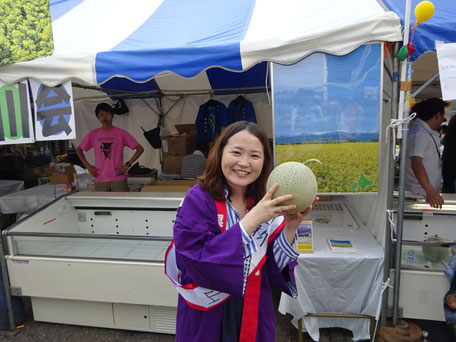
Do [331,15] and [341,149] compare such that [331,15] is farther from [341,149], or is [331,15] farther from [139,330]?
[139,330]

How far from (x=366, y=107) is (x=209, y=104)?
4.24m

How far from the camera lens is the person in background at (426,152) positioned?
2551mm

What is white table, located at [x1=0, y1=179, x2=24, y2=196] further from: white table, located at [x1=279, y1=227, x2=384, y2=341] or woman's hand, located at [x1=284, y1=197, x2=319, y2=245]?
woman's hand, located at [x1=284, y1=197, x2=319, y2=245]

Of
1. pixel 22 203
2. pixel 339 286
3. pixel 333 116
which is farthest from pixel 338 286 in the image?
pixel 22 203

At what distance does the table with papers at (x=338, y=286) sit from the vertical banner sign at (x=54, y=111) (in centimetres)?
232

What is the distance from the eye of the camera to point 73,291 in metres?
2.67

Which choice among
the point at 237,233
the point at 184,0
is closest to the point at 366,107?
the point at 237,233

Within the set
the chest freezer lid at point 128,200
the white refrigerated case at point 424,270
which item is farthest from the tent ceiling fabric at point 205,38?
the white refrigerated case at point 424,270

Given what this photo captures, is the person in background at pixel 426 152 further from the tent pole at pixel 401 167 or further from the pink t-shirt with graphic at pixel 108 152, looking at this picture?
the pink t-shirt with graphic at pixel 108 152

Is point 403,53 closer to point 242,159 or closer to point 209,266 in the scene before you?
point 242,159

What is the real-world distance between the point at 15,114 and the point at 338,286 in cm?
322

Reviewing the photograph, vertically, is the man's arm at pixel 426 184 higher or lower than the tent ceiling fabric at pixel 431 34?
lower

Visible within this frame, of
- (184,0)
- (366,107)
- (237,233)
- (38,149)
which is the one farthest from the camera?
(38,149)

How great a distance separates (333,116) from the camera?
2330mm
